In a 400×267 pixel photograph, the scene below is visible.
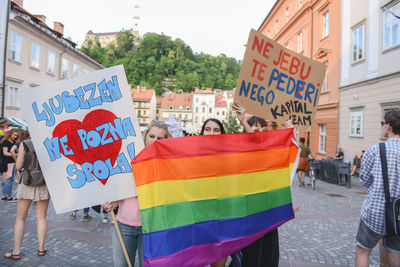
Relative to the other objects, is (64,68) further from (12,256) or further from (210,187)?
(210,187)

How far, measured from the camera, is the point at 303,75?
143 inches

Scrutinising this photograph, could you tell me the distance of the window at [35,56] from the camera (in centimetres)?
2306

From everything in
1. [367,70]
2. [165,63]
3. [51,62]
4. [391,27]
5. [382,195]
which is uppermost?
[165,63]

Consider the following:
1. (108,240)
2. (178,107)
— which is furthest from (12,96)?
(178,107)

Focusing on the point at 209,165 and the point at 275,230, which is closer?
the point at 209,165

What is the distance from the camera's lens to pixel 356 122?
1591cm

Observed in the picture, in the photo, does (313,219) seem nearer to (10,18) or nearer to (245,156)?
(245,156)

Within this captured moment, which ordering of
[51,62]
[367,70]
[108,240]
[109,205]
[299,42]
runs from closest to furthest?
[109,205]
[108,240]
[367,70]
[299,42]
[51,62]

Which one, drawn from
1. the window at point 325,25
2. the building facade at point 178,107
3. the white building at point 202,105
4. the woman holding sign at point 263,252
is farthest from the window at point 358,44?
the building facade at point 178,107

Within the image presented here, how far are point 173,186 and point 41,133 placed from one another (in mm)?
1266

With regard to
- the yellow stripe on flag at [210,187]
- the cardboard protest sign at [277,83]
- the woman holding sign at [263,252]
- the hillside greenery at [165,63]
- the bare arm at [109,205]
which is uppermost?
the hillside greenery at [165,63]

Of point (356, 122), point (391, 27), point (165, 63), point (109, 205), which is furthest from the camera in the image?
point (165, 63)

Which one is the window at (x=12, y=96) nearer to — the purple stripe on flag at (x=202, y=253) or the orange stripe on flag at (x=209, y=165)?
the orange stripe on flag at (x=209, y=165)

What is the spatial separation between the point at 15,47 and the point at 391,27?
912 inches
